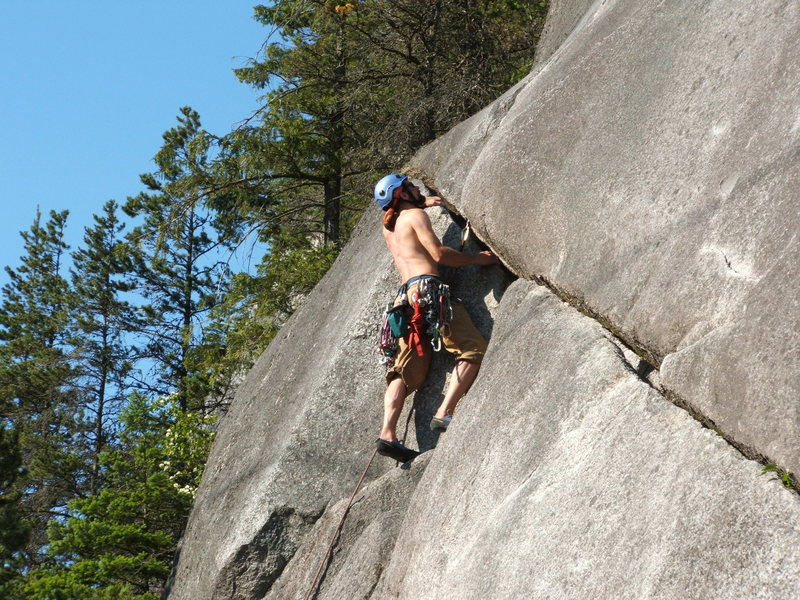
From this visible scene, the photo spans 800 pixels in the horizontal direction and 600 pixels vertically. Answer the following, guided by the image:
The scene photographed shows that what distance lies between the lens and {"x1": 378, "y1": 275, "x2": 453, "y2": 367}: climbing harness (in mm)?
8062

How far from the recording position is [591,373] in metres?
6.00

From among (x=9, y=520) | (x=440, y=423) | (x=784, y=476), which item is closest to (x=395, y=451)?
(x=440, y=423)

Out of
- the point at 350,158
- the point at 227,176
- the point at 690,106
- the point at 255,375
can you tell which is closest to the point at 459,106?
the point at 350,158

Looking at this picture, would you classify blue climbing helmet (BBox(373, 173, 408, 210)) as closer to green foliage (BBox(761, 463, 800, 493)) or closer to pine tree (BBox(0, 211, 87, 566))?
green foliage (BBox(761, 463, 800, 493))

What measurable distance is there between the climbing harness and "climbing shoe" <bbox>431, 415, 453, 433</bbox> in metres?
0.54

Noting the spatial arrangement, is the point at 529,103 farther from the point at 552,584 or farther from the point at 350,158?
the point at 350,158

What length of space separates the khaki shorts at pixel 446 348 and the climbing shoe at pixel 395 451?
58 centimetres

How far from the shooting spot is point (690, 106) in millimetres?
6547

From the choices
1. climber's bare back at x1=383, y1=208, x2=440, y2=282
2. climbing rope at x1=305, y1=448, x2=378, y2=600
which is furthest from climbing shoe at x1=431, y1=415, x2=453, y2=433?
climber's bare back at x1=383, y1=208, x2=440, y2=282

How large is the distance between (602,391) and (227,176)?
467 inches

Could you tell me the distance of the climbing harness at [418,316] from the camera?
806 centimetres

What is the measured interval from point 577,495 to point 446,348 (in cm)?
287

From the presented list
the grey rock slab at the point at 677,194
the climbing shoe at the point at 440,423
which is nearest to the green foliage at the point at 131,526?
the climbing shoe at the point at 440,423

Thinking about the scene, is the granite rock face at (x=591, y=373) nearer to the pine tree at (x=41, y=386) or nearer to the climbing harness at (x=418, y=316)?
the climbing harness at (x=418, y=316)
